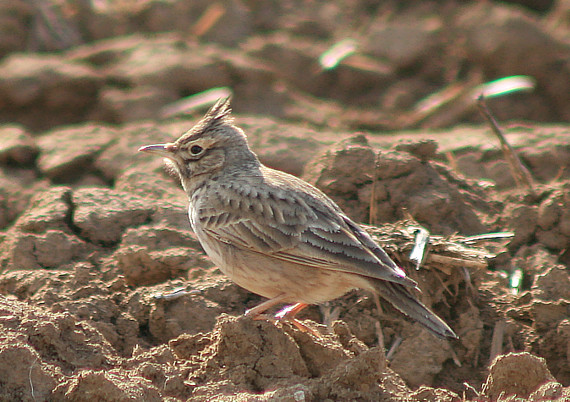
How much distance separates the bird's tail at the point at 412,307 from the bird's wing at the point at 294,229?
0.12m

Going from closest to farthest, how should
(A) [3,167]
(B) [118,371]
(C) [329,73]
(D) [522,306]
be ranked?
1. (B) [118,371]
2. (D) [522,306]
3. (A) [3,167]
4. (C) [329,73]

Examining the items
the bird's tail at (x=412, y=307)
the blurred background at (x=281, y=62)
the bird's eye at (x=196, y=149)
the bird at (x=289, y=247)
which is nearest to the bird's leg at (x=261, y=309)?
the bird at (x=289, y=247)

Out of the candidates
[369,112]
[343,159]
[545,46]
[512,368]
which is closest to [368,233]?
[343,159]

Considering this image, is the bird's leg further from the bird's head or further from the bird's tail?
the bird's head

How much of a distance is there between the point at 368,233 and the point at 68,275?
207 centimetres

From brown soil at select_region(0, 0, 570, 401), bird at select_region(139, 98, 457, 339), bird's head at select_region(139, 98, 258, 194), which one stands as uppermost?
bird's head at select_region(139, 98, 258, 194)

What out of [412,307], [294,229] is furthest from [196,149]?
[412,307]

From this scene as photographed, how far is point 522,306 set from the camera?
558 centimetres

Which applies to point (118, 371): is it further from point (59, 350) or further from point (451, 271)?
point (451, 271)

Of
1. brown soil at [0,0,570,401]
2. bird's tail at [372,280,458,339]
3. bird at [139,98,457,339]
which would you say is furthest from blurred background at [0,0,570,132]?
bird's tail at [372,280,458,339]

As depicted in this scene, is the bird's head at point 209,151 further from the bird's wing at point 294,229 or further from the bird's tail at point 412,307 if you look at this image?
the bird's tail at point 412,307

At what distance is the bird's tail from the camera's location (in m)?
4.73

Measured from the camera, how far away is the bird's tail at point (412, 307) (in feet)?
15.5

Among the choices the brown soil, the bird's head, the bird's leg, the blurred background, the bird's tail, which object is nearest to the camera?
the brown soil
